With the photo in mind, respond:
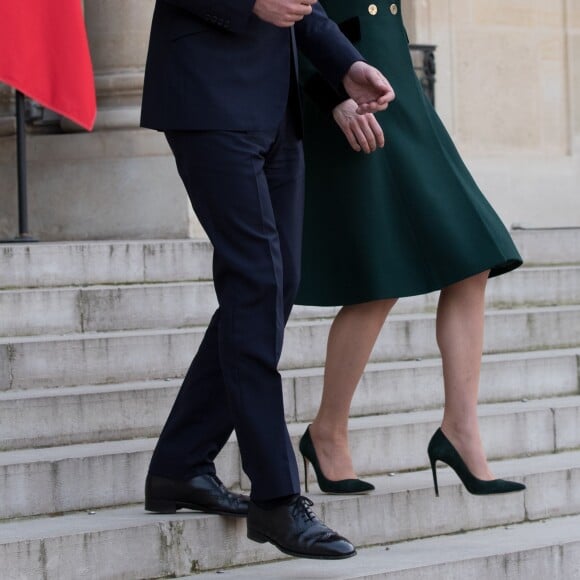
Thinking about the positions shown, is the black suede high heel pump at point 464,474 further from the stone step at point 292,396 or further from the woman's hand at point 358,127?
the stone step at point 292,396

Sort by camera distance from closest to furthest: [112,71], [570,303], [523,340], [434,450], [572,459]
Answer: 1. [434,450]
2. [572,459]
3. [523,340]
4. [570,303]
5. [112,71]

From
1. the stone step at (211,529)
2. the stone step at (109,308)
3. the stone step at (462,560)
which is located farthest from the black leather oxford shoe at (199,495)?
the stone step at (109,308)

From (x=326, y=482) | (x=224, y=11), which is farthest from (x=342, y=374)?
(x=224, y=11)

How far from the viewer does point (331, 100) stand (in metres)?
4.05

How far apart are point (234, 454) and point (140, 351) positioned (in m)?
0.95

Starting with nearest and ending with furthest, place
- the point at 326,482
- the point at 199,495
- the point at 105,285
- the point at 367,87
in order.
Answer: the point at 367,87 → the point at 199,495 → the point at 326,482 → the point at 105,285

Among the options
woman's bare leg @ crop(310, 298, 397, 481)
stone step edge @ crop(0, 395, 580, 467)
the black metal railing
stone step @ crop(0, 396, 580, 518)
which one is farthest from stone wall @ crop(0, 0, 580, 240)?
woman's bare leg @ crop(310, 298, 397, 481)

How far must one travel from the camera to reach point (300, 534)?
3.55m

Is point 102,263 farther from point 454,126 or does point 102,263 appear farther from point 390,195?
point 454,126

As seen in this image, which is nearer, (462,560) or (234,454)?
(462,560)

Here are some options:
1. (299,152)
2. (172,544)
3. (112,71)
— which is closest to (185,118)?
(299,152)

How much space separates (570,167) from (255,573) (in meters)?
6.47

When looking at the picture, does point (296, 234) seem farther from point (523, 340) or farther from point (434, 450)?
point (523, 340)

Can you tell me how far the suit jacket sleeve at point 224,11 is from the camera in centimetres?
352
